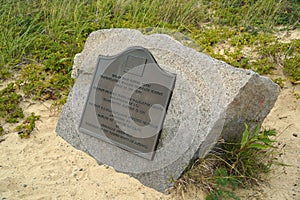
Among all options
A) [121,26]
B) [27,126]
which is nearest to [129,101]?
[27,126]

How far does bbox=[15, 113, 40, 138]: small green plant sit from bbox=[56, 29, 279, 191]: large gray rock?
734 mm

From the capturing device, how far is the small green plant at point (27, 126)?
416 cm

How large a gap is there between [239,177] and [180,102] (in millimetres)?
832

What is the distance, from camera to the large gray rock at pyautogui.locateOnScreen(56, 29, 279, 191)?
133 inches

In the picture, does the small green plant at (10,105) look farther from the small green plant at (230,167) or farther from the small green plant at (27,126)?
the small green plant at (230,167)

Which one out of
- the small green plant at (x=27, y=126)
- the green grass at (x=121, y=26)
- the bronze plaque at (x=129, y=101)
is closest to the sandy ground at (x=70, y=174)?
the small green plant at (x=27, y=126)

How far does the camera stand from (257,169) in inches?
143

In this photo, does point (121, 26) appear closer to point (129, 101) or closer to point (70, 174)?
point (129, 101)

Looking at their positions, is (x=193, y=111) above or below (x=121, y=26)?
above

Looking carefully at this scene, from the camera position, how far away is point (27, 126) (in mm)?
4188

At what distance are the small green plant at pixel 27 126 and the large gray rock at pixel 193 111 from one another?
28.9 inches

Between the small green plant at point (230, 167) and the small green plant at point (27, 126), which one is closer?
the small green plant at point (230, 167)

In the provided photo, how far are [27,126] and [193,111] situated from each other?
180 cm

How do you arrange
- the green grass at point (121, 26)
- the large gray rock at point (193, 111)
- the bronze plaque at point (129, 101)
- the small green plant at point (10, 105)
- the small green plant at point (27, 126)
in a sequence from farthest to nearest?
the green grass at point (121, 26), the small green plant at point (10, 105), the small green plant at point (27, 126), the bronze plaque at point (129, 101), the large gray rock at point (193, 111)
